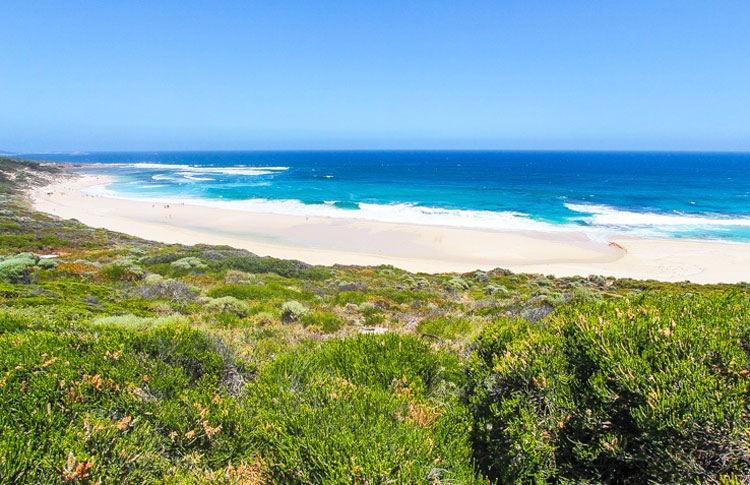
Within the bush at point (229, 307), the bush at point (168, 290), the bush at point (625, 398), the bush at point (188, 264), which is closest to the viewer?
the bush at point (625, 398)

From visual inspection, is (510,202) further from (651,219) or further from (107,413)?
(107,413)

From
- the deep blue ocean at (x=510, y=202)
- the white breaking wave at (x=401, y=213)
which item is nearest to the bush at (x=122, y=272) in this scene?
the white breaking wave at (x=401, y=213)

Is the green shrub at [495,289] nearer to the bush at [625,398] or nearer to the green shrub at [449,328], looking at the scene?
the green shrub at [449,328]

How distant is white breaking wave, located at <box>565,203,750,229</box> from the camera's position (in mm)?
36438

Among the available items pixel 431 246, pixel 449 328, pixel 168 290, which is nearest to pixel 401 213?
pixel 431 246

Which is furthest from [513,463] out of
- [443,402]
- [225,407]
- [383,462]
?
[225,407]

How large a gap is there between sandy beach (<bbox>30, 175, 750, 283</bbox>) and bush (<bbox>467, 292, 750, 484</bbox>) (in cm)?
2042

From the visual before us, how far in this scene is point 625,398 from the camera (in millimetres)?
2799

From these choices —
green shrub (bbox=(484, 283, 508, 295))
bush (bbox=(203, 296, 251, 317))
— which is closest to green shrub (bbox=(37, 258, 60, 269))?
bush (bbox=(203, 296, 251, 317))

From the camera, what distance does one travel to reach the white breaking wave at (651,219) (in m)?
36.4

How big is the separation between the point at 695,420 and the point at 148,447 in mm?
3653

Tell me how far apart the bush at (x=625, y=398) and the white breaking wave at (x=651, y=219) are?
38.3m

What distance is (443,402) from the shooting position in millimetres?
3842

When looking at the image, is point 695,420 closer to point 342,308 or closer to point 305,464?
point 305,464
